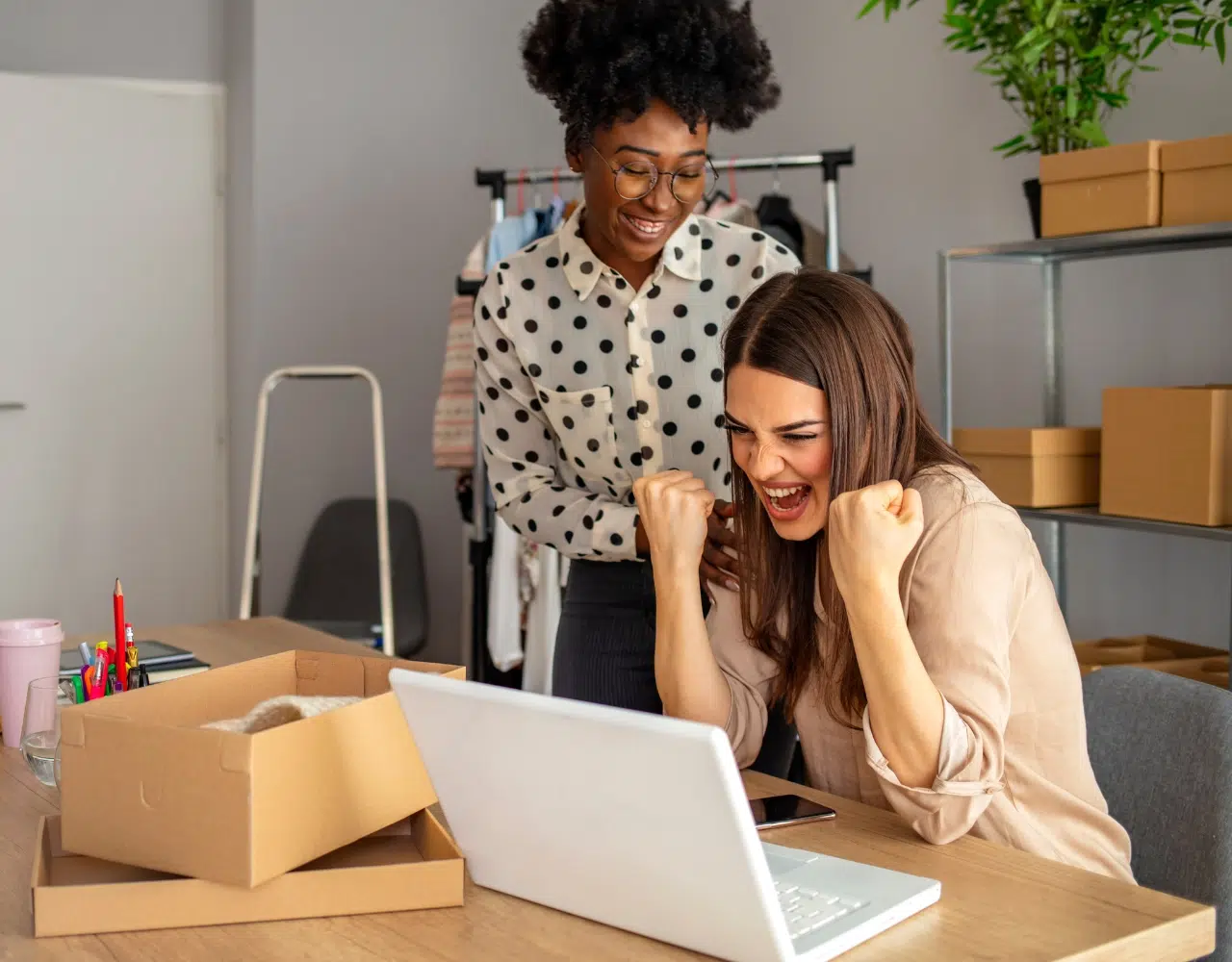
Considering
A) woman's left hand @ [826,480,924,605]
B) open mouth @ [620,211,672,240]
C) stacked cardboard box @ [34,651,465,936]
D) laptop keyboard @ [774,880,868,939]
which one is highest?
open mouth @ [620,211,672,240]

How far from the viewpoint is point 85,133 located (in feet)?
13.5

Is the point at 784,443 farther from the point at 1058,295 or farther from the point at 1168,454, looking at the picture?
the point at 1058,295

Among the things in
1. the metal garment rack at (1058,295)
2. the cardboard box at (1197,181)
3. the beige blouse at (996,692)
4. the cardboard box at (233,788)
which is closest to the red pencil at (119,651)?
the cardboard box at (233,788)

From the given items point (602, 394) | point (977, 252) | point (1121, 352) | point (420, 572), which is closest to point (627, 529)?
point (602, 394)

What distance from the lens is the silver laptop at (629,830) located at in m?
0.85

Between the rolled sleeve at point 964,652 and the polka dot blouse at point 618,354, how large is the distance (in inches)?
25.9

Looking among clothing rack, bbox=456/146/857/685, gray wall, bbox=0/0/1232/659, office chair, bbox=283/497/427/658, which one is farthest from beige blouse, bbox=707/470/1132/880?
office chair, bbox=283/497/427/658

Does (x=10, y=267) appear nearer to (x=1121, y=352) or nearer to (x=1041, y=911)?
(x=1121, y=352)

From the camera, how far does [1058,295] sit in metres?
2.96

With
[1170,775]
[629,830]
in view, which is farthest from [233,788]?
[1170,775]

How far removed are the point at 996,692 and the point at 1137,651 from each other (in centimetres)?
150

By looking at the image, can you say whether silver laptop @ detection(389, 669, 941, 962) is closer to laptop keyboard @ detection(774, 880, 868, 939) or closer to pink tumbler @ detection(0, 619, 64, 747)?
laptop keyboard @ detection(774, 880, 868, 939)

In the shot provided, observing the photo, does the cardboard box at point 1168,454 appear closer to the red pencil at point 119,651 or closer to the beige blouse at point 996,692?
the beige blouse at point 996,692

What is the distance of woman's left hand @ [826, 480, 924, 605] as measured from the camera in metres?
1.13
